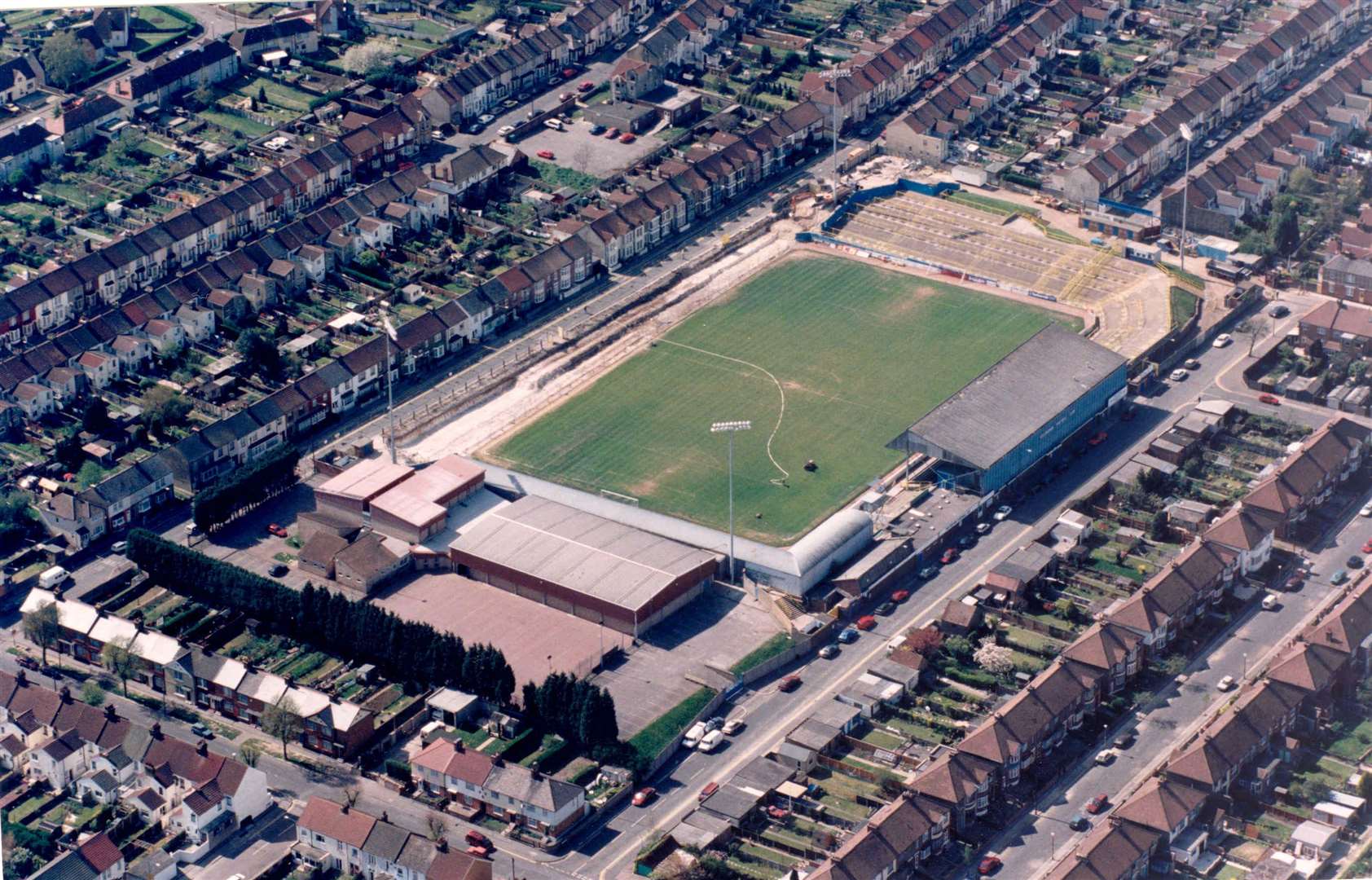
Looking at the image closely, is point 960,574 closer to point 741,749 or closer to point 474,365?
point 741,749

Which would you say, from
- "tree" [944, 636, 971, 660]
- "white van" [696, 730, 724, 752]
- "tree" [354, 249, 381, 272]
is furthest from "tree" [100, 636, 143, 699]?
"tree" [354, 249, 381, 272]

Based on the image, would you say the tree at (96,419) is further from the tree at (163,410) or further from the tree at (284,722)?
the tree at (284,722)

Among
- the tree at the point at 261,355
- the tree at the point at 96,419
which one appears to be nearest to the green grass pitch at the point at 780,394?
the tree at the point at 261,355

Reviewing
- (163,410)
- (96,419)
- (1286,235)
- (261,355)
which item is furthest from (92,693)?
(1286,235)

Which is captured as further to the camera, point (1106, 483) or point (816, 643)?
point (1106, 483)

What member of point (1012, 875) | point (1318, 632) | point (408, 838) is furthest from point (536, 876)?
point (1318, 632)

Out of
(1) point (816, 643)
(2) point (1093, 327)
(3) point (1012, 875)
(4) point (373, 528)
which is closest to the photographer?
(3) point (1012, 875)

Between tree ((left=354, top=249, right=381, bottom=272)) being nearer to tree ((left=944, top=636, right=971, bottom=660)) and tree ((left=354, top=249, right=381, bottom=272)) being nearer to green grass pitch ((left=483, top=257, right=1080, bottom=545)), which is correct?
green grass pitch ((left=483, top=257, right=1080, bottom=545))
